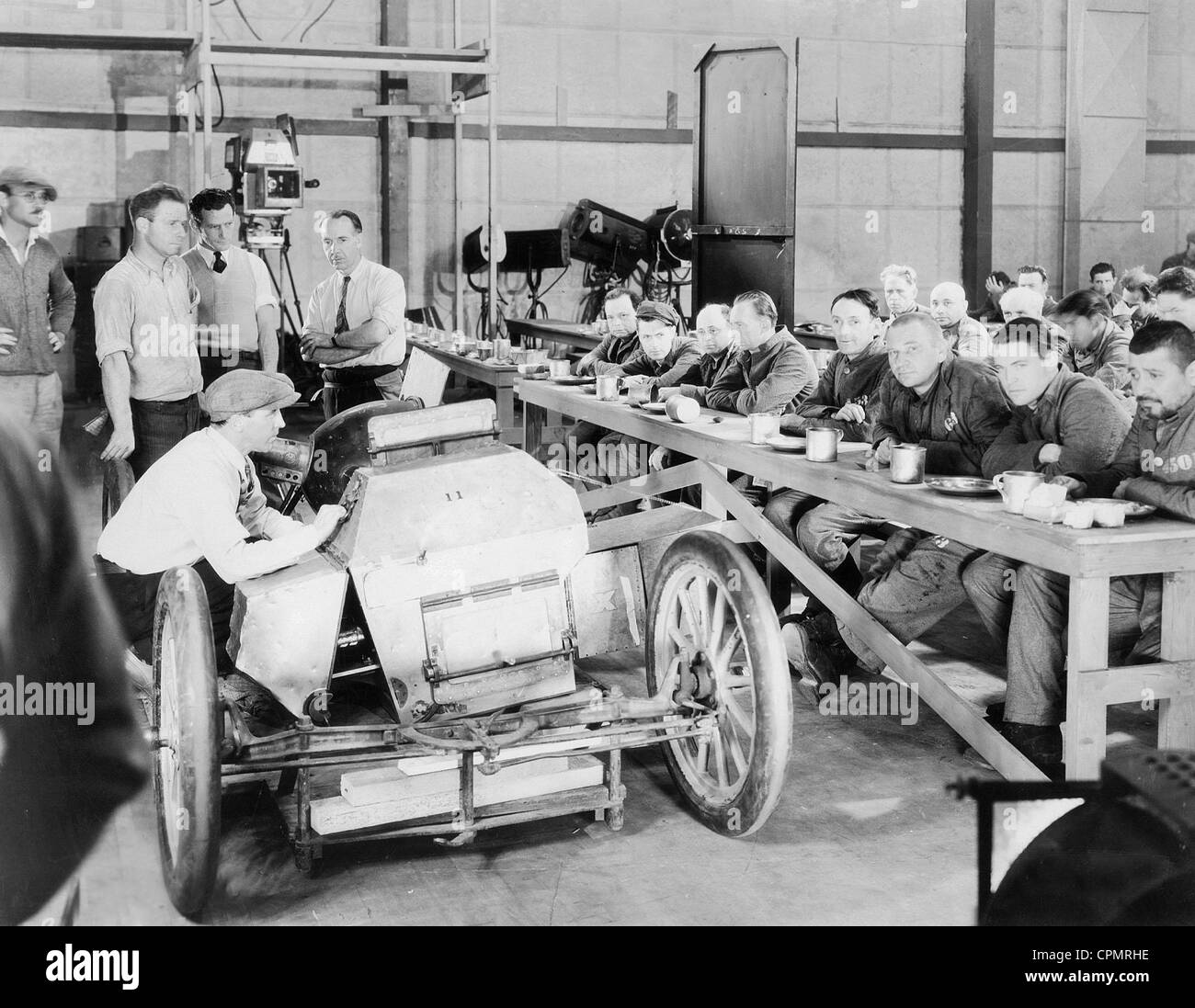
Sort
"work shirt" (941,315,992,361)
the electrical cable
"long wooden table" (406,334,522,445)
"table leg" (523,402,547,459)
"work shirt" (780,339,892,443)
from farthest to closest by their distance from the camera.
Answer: the electrical cable, "table leg" (523,402,547,459), "long wooden table" (406,334,522,445), "work shirt" (941,315,992,361), "work shirt" (780,339,892,443)

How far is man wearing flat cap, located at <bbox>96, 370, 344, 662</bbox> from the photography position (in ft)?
10.7

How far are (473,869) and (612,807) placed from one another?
1.22 feet

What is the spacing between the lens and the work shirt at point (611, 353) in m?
7.24

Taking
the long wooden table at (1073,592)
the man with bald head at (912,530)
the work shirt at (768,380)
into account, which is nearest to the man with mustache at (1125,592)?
the long wooden table at (1073,592)

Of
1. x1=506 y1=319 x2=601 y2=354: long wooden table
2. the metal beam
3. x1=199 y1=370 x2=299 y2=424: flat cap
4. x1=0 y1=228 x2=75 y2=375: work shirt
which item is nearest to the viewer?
x1=199 y1=370 x2=299 y2=424: flat cap

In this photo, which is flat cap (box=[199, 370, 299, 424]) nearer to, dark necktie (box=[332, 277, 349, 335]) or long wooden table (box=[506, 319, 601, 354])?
dark necktie (box=[332, 277, 349, 335])

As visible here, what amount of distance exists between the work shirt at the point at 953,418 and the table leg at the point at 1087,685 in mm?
1355

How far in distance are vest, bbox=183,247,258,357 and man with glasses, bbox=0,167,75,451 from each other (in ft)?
2.78

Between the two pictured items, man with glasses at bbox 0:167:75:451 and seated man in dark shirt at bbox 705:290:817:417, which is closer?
man with glasses at bbox 0:167:75:451

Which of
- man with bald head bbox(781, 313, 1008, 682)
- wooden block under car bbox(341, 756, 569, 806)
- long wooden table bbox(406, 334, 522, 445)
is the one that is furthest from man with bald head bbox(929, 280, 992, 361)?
wooden block under car bbox(341, 756, 569, 806)

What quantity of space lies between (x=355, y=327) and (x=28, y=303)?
1813 mm

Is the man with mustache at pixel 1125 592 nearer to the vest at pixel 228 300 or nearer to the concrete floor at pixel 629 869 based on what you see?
the concrete floor at pixel 629 869

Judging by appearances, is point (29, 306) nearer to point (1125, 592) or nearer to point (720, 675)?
point (720, 675)
